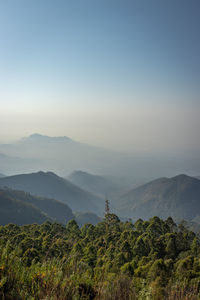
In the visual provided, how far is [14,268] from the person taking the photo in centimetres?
423

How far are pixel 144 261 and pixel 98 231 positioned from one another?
25.3 metres

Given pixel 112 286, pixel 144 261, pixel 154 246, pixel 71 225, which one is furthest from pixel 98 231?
pixel 112 286

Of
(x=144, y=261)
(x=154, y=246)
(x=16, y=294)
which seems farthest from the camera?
(x=154, y=246)

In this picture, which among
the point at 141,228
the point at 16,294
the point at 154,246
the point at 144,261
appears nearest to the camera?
the point at 16,294

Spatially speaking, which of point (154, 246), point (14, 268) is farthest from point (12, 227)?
point (14, 268)

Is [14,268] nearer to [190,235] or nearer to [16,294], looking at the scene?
[16,294]

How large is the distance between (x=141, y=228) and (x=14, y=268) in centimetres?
5038

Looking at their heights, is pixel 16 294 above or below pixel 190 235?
above

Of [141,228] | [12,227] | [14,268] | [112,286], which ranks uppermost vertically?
[14,268]

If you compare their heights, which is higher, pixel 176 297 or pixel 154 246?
pixel 176 297

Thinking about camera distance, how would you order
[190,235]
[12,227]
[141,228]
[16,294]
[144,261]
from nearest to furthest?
[16,294] < [144,261] < [190,235] < [141,228] < [12,227]

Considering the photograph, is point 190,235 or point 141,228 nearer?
point 190,235

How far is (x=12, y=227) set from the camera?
54344 millimetres

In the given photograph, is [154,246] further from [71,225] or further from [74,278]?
[74,278]
